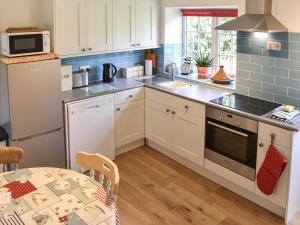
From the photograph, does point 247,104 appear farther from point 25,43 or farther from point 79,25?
point 25,43

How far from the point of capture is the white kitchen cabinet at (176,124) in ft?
11.9

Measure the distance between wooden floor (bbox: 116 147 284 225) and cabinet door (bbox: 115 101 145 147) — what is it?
303mm

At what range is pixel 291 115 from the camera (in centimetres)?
300

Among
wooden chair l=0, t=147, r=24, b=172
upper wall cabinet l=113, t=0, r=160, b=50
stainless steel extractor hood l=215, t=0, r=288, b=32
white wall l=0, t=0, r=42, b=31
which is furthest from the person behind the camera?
upper wall cabinet l=113, t=0, r=160, b=50

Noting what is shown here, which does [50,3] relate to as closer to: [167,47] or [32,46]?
[32,46]

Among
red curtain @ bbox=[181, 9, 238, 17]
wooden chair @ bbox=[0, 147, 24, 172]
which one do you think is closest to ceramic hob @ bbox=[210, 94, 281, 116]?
red curtain @ bbox=[181, 9, 238, 17]

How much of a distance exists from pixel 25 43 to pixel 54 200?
1.84 metres

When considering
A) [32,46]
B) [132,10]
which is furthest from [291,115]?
[32,46]

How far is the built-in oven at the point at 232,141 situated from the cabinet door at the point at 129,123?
1.02 meters

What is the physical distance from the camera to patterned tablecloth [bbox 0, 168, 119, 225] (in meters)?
1.76

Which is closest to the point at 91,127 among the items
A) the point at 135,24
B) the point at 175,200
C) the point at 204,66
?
the point at 175,200

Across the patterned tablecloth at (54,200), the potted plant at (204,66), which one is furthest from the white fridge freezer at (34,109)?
the potted plant at (204,66)

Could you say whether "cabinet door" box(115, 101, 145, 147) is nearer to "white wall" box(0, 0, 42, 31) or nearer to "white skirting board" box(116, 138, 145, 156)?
"white skirting board" box(116, 138, 145, 156)

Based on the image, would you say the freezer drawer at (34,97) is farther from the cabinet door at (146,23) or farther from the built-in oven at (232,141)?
the built-in oven at (232,141)
